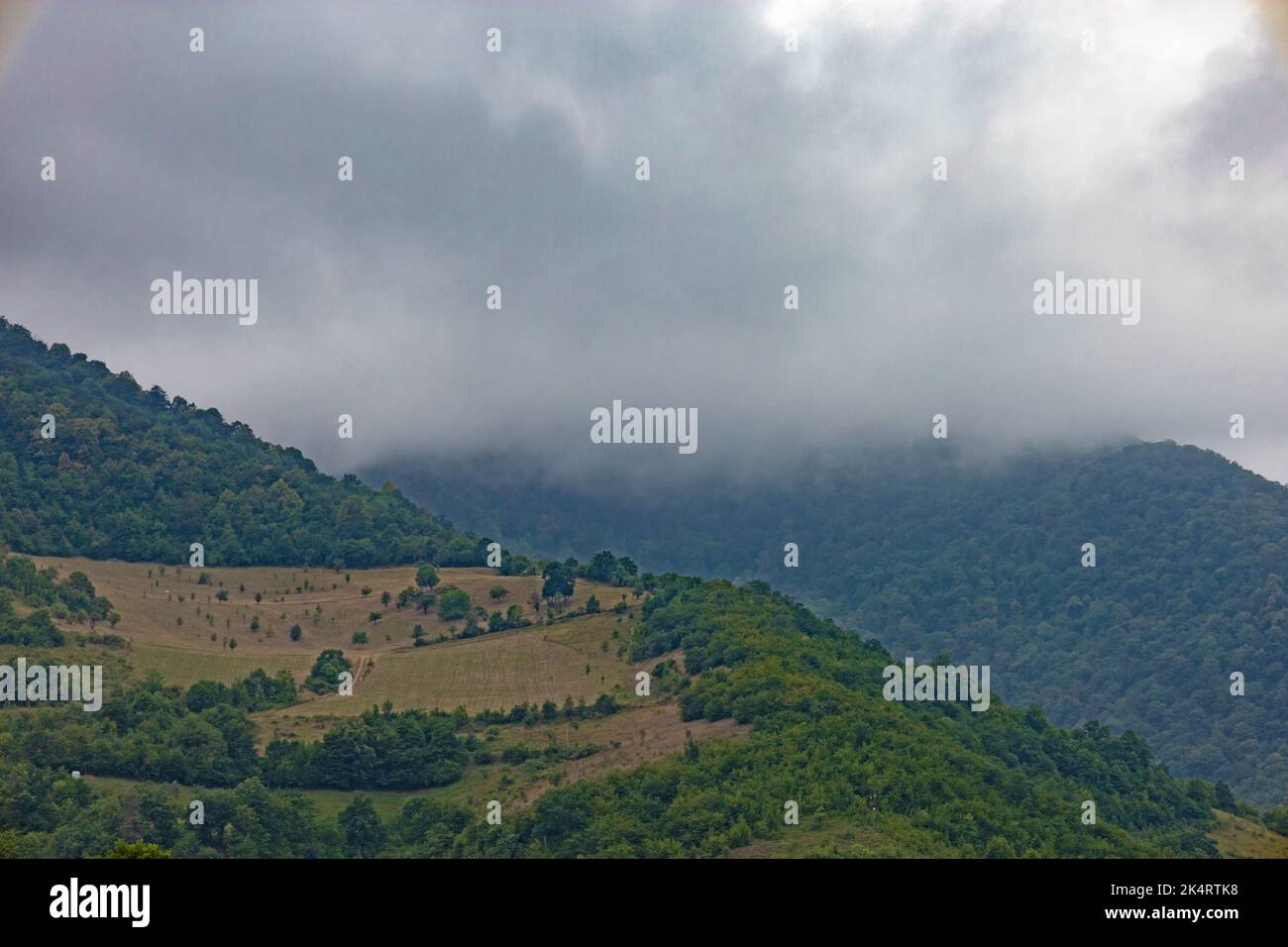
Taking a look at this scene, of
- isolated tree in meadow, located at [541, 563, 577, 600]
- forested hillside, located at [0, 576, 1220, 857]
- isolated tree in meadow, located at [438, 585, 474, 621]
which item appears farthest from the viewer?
isolated tree in meadow, located at [541, 563, 577, 600]

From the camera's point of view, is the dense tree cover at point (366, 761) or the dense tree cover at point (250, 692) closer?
the dense tree cover at point (366, 761)

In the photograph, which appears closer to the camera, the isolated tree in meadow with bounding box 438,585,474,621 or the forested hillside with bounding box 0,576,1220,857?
the forested hillside with bounding box 0,576,1220,857

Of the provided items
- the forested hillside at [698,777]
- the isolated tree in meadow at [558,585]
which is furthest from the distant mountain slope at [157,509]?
the forested hillside at [698,777]

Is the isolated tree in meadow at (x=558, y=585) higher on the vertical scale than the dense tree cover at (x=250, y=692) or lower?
higher

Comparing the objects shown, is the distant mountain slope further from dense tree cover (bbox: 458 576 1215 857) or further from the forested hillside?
dense tree cover (bbox: 458 576 1215 857)

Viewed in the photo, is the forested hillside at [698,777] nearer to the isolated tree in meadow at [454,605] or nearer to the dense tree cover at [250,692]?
the dense tree cover at [250,692]

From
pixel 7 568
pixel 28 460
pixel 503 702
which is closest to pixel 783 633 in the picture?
pixel 503 702

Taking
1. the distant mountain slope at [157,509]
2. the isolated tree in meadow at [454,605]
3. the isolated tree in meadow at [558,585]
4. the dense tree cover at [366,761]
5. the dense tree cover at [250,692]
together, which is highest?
the distant mountain slope at [157,509]

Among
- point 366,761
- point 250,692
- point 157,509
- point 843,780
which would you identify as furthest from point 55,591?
Result: point 843,780

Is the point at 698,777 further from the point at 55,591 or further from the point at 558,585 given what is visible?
the point at 55,591

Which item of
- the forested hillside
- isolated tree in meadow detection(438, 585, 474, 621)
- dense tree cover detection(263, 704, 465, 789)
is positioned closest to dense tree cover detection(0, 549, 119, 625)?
the forested hillside
